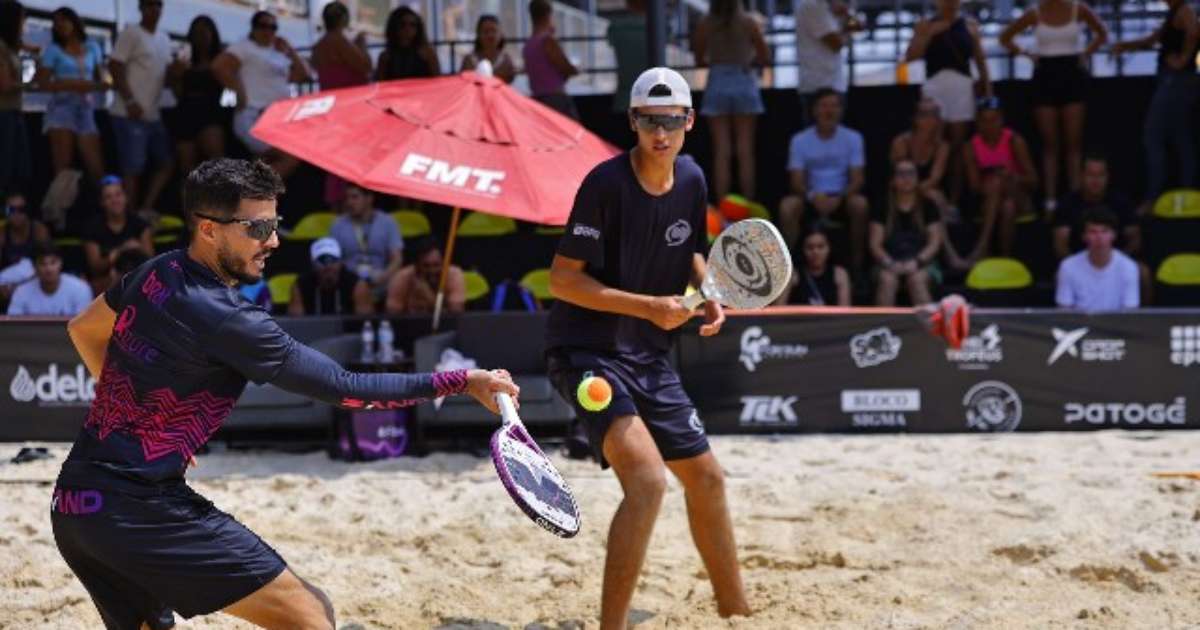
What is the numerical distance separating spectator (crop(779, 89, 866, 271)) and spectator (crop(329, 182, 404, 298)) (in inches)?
115

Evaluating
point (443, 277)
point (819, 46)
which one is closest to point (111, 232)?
point (443, 277)

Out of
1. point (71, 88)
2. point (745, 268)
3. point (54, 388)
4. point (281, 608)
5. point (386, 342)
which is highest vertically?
point (71, 88)

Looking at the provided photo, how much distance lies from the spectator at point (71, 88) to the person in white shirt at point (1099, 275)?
7695 millimetres

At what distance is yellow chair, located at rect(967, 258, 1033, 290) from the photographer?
10.9 meters

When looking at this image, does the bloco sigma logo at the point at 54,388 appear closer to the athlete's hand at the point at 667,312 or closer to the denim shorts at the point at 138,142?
the denim shorts at the point at 138,142

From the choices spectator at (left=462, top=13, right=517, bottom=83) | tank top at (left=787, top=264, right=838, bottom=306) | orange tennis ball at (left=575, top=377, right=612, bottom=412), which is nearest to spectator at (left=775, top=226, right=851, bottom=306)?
tank top at (left=787, top=264, right=838, bottom=306)

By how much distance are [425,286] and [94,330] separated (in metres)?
6.02

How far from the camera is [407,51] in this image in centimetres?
1205

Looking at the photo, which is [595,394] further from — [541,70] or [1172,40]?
[1172,40]

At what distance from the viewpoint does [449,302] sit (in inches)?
398

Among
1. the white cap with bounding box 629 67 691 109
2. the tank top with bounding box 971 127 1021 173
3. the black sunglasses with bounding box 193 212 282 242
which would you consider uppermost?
the white cap with bounding box 629 67 691 109

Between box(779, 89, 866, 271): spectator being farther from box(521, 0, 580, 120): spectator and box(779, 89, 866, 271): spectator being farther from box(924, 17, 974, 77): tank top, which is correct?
box(521, 0, 580, 120): spectator

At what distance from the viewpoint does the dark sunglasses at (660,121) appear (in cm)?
495

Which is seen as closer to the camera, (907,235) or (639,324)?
(639,324)
